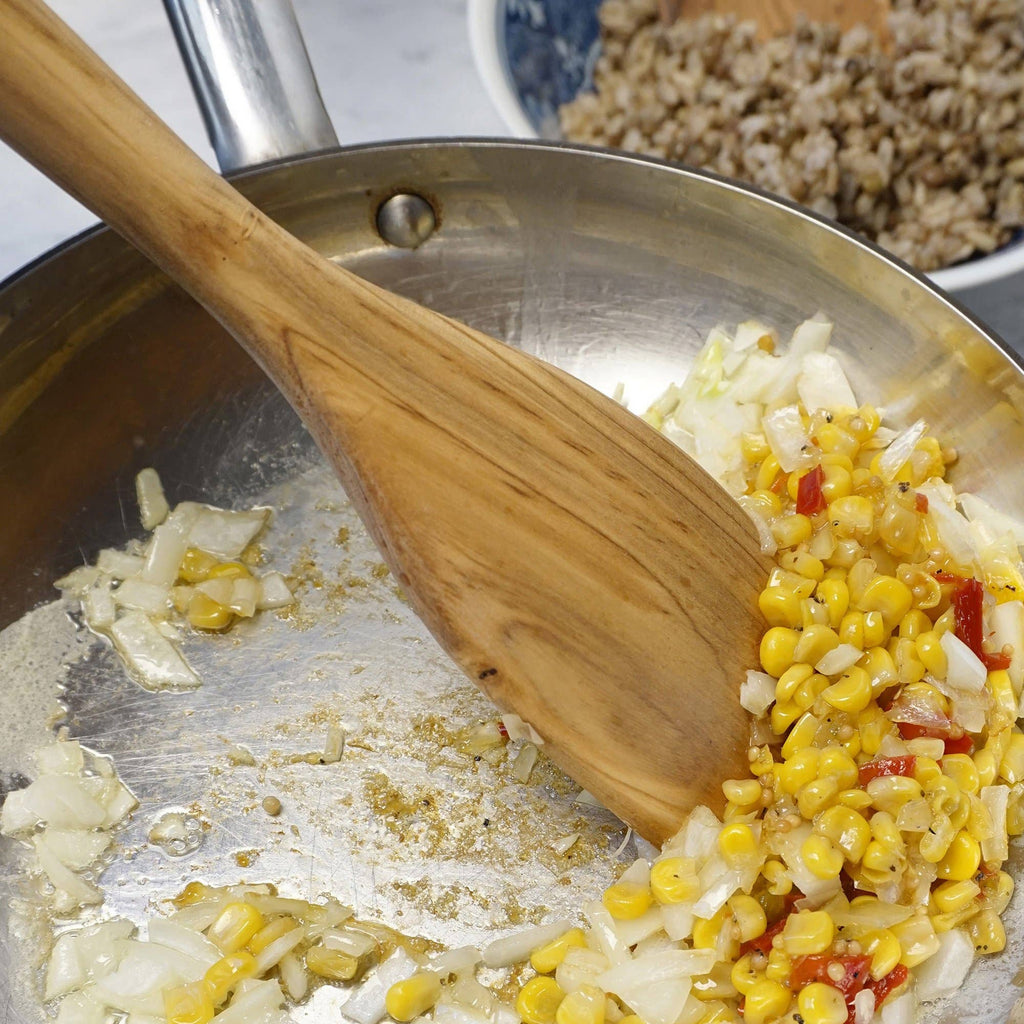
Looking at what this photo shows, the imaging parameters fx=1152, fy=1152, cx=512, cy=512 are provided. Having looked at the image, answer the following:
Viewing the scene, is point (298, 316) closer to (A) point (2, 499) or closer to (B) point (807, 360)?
(A) point (2, 499)

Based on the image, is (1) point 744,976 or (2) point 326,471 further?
(2) point 326,471

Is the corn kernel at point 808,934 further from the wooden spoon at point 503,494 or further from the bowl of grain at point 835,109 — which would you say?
the bowl of grain at point 835,109

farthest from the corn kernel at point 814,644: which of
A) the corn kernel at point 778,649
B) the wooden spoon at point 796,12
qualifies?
the wooden spoon at point 796,12

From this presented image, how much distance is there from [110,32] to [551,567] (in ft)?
5.37

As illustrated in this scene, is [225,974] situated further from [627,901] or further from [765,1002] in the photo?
[765,1002]

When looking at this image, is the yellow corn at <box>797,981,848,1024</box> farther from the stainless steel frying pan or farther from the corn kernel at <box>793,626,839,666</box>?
the corn kernel at <box>793,626,839,666</box>

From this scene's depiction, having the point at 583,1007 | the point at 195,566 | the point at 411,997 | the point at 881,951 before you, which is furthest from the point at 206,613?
the point at 881,951

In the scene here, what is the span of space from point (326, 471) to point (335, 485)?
24 millimetres

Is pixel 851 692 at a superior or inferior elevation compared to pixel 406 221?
inferior

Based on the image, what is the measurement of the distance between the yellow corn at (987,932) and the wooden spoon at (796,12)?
141 centimetres

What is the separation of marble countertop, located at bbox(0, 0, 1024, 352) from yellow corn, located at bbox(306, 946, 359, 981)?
1.31 m

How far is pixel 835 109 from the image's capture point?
1801 millimetres

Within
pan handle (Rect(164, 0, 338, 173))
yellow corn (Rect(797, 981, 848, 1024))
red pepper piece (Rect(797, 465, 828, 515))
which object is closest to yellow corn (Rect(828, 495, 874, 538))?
red pepper piece (Rect(797, 465, 828, 515))

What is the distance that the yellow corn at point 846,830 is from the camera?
1.14m
